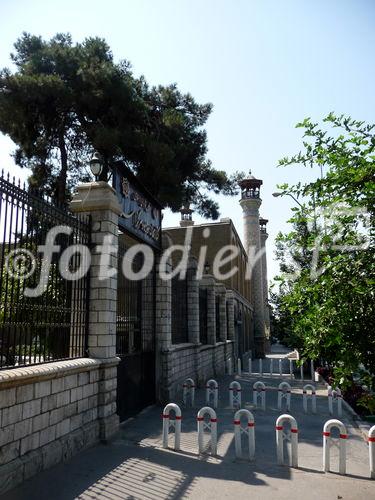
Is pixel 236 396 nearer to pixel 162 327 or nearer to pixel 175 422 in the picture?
pixel 162 327

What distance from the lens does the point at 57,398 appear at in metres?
6.62

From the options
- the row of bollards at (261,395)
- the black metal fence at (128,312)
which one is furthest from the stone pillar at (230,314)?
the black metal fence at (128,312)

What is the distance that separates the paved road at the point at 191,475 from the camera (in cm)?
552

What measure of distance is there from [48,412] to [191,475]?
2339mm

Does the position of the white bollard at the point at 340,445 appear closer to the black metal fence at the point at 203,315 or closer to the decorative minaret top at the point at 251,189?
the black metal fence at the point at 203,315

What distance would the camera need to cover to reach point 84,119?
58.5ft

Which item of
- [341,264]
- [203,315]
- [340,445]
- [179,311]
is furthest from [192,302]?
[341,264]

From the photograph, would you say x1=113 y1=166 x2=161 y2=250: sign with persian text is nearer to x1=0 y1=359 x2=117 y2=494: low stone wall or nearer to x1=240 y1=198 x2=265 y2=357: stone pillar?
x1=0 y1=359 x2=117 y2=494: low stone wall

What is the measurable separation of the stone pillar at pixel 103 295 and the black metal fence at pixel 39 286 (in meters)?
0.16

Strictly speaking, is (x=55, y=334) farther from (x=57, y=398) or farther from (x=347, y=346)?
(x=347, y=346)

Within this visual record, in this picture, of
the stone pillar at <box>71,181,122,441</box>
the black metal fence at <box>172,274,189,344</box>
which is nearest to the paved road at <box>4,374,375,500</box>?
the stone pillar at <box>71,181,122,441</box>

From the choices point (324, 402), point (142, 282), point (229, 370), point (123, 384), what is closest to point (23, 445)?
point (123, 384)

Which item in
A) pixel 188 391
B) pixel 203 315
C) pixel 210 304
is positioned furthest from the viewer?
pixel 210 304

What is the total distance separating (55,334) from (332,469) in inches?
199
